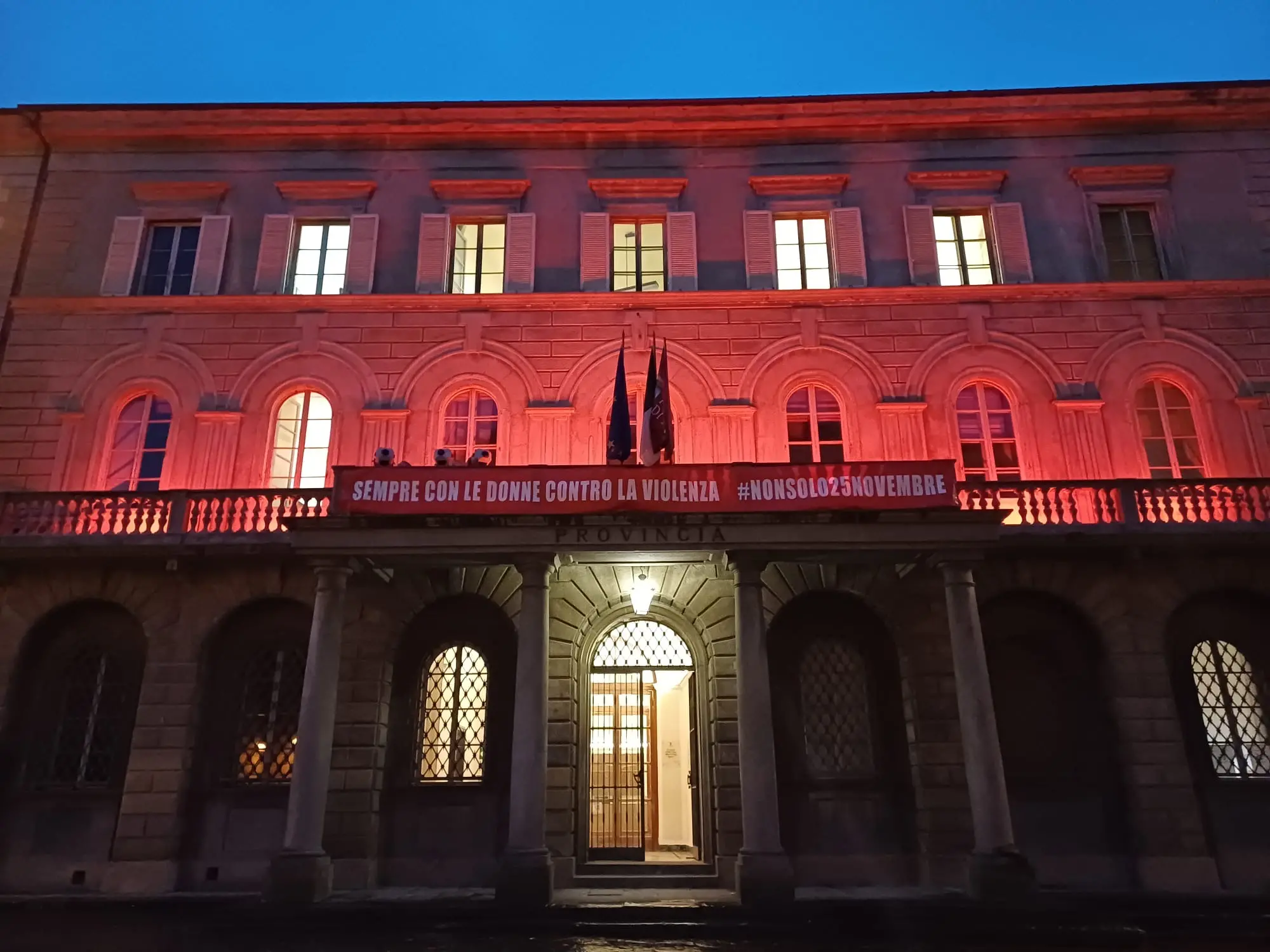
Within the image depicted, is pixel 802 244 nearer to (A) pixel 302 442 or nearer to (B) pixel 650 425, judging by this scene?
(B) pixel 650 425

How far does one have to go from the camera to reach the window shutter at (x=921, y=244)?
16.1 m

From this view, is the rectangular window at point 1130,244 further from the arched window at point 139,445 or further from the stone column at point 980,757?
the arched window at point 139,445

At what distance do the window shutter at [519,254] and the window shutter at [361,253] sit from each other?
101 inches

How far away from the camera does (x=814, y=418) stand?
50.2 ft

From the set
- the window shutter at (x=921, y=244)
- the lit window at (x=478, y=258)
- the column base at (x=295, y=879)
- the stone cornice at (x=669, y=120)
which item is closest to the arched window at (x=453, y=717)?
the column base at (x=295, y=879)

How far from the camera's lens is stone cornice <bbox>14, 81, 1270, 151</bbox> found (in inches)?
663

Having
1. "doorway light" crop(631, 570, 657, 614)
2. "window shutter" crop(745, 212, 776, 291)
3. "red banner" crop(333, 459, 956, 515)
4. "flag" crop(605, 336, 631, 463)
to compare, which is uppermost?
"window shutter" crop(745, 212, 776, 291)

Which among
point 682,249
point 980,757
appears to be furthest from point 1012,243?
point 980,757

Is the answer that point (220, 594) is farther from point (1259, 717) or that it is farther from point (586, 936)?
point (1259, 717)

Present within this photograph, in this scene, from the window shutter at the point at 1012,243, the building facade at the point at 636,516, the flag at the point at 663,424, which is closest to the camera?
the building facade at the point at 636,516

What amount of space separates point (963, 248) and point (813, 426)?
16.2 feet

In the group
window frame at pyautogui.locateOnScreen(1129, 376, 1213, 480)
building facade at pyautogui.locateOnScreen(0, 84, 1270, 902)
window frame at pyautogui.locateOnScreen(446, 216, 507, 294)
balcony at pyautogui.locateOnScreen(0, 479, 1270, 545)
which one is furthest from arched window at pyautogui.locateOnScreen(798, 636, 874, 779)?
window frame at pyautogui.locateOnScreen(446, 216, 507, 294)

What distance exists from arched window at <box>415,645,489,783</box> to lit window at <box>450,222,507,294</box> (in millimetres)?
6939

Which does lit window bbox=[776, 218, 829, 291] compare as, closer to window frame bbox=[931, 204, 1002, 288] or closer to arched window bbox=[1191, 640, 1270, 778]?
window frame bbox=[931, 204, 1002, 288]
